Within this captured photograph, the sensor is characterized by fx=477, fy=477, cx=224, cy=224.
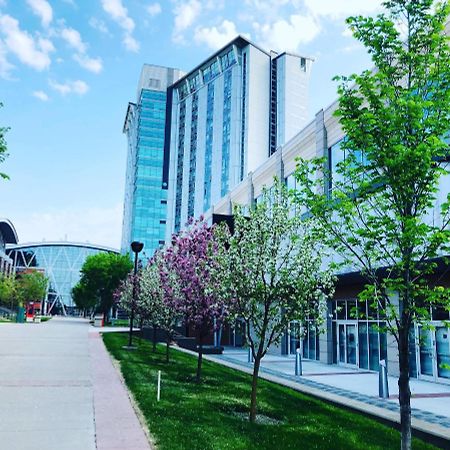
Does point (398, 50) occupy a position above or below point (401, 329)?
above

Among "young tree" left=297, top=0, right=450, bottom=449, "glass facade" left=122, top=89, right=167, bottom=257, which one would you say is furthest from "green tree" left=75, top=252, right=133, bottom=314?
"young tree" left=297, top=0, right=450, bottom=449

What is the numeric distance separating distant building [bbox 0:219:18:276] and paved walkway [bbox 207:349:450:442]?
10036cm

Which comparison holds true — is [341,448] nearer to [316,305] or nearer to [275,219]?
[316,305]

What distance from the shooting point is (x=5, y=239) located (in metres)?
126

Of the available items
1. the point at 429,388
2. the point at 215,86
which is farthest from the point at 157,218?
the point at 429,388

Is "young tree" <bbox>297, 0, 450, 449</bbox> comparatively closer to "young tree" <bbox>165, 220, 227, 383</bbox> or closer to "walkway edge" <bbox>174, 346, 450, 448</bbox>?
"walkway edge" <bbox>174, 346, 450, 448</bbox>

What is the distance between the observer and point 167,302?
63.1 feet

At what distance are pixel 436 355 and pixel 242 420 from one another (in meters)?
12.4

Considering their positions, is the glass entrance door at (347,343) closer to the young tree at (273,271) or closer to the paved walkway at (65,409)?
the paved walkway at (65,409)

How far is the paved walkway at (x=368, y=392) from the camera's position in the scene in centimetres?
1143

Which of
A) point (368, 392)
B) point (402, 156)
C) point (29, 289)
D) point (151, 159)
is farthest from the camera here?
point (151, 159)

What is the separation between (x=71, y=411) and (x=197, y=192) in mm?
96688

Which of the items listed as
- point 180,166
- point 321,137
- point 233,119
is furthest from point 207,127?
point 321,137

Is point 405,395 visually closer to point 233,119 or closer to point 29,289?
point 29,289
